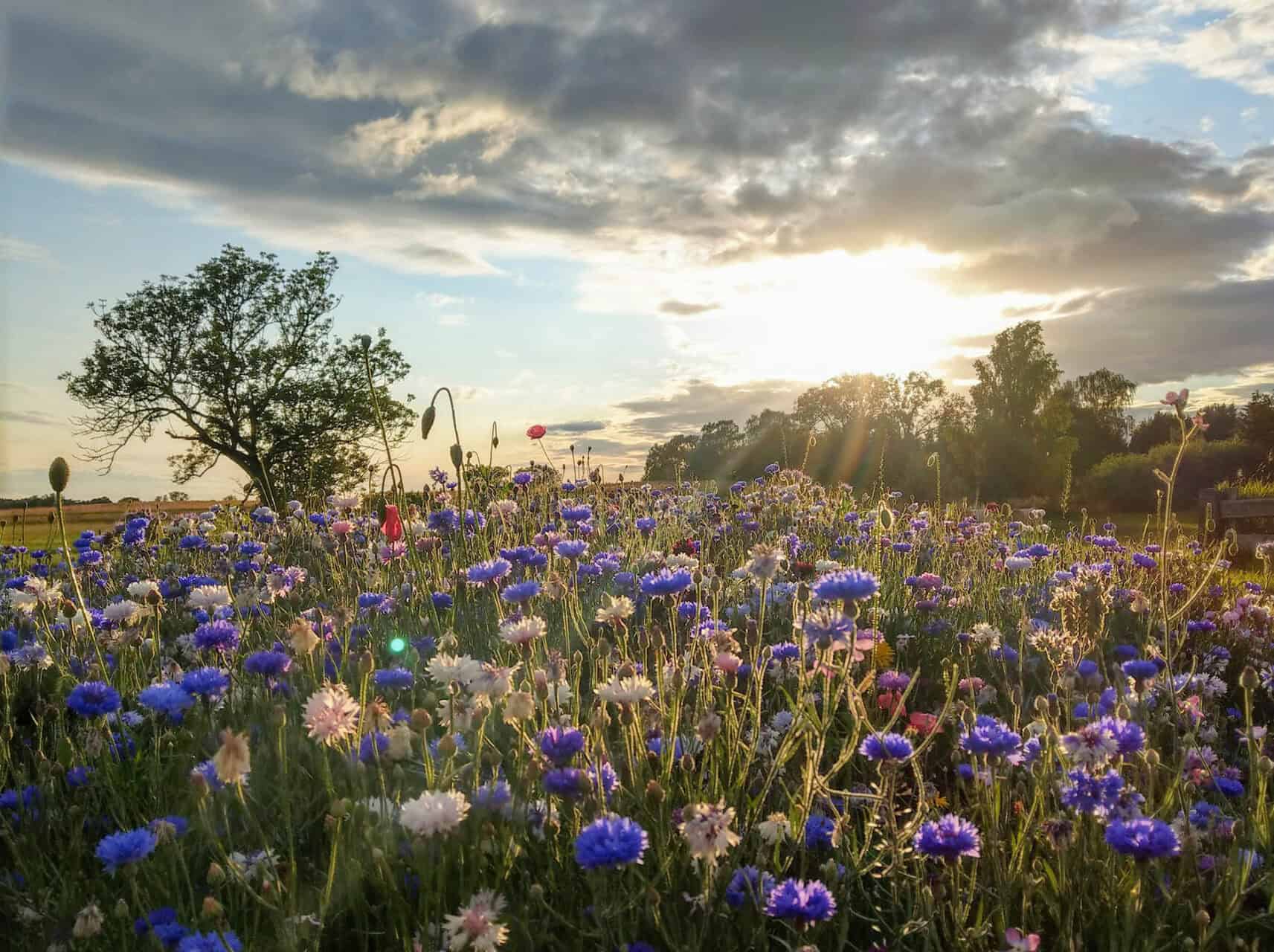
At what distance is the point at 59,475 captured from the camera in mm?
2635

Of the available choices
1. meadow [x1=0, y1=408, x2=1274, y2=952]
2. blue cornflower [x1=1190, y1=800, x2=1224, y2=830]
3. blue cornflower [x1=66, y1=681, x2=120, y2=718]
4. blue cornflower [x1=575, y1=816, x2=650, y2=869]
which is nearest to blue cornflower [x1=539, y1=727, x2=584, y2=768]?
meadow [x1=0, y1=408, x2=1274, y2=952]

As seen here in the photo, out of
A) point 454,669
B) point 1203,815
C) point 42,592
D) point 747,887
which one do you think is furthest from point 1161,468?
point 454,669

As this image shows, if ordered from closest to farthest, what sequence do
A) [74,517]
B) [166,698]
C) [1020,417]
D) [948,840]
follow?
[948,840] → [166,698] → [74,517] → [1020,417]

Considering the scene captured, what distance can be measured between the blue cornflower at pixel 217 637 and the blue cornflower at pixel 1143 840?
2.84 meters

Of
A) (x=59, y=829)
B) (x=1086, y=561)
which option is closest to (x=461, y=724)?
(x=59, y=829)

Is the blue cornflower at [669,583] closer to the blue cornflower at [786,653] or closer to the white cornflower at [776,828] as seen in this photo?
the blue cornflower at [786,653]

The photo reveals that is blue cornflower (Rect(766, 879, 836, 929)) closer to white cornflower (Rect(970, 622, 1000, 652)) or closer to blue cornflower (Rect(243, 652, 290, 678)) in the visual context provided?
blue cornflower (Rect(243, 652, 290, 678))

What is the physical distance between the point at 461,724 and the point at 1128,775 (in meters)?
2.26

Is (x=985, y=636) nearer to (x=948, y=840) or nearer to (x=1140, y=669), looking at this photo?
(x=1140, y=669)

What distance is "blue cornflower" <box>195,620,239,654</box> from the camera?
3.15 metres

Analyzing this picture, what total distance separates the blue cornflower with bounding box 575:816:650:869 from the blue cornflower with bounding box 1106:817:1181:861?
1.02 meters

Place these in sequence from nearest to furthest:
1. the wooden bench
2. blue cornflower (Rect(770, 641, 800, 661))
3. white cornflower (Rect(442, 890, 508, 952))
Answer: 1. white cornflower (Rect(442, 890, 508, 952))
2. blue cornflower (Rect(770, 641, 800, 661))
3. the wooden bench

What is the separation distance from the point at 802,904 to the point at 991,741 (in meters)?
0.75

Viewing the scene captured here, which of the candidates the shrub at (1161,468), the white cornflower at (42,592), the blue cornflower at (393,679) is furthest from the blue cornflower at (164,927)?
the shrub at (1161,468)
